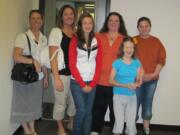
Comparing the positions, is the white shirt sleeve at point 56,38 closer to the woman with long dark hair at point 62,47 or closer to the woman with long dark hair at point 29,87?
the woman with long dark hair at point 62,47

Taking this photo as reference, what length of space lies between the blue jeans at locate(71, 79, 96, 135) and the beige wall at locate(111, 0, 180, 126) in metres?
1.42

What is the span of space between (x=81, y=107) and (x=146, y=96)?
110 cm

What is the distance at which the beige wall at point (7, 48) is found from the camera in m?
3.14

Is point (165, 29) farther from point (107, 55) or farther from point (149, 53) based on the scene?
point (107, 55)

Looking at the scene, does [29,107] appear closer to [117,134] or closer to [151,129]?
[117,134]

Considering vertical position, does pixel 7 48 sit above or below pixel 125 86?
above

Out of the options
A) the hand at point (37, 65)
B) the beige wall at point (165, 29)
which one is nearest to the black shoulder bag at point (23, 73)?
the hand at point (37, 65)

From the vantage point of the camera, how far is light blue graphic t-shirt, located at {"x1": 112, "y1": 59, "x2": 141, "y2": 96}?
10.7 ft

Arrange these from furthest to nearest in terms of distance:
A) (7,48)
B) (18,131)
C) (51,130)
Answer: (51,130) < (18,131) < (7,48)

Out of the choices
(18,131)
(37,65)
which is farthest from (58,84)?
(18,131)

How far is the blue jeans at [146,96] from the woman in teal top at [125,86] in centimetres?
60

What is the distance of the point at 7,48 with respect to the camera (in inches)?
129

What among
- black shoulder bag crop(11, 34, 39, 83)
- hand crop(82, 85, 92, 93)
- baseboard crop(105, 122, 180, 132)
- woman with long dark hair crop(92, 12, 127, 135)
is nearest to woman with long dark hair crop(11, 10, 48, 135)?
black shoulder bag crop(11, 34, 39, 83)

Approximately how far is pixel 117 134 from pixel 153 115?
3.89 feet
